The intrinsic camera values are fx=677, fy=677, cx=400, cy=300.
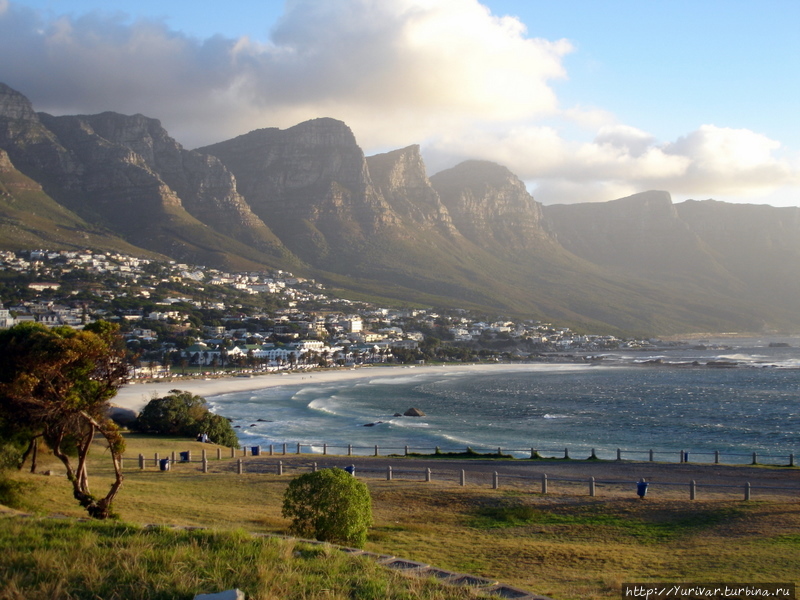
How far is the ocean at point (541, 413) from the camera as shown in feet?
117

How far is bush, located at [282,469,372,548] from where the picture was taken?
11857 millimetres

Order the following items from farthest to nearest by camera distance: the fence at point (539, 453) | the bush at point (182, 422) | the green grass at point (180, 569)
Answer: the bush at point (182, 422), the fence at point (539, 453), the green grass at point (180, 569)

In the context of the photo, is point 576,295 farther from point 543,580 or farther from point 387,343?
point 543,580

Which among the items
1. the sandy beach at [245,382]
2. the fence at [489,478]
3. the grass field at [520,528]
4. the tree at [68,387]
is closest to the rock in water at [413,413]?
the sandy beach at [245,382]

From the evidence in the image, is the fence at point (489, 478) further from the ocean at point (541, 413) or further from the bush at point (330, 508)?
the ocean at point (541, 413)

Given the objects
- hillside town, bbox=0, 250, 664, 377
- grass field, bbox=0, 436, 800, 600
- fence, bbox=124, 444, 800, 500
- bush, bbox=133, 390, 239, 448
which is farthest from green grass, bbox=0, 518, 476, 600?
hillside town, bbox=0, 250, 664, 377

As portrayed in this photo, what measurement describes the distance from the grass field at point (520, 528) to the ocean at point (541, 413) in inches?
504

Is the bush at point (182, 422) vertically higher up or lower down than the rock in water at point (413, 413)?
higher up

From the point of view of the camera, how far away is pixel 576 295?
192750 mm

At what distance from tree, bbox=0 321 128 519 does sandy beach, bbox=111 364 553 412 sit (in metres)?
34.7

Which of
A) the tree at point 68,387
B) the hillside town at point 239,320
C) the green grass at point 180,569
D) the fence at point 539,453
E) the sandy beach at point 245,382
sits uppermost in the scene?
the hillside town at point 239,320

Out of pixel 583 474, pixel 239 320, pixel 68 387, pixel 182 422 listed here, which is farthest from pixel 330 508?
pixel 239 320

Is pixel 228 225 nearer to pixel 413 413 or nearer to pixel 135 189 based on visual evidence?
pixel 135 189

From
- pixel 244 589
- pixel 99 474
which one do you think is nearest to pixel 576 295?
pixel 99 474
